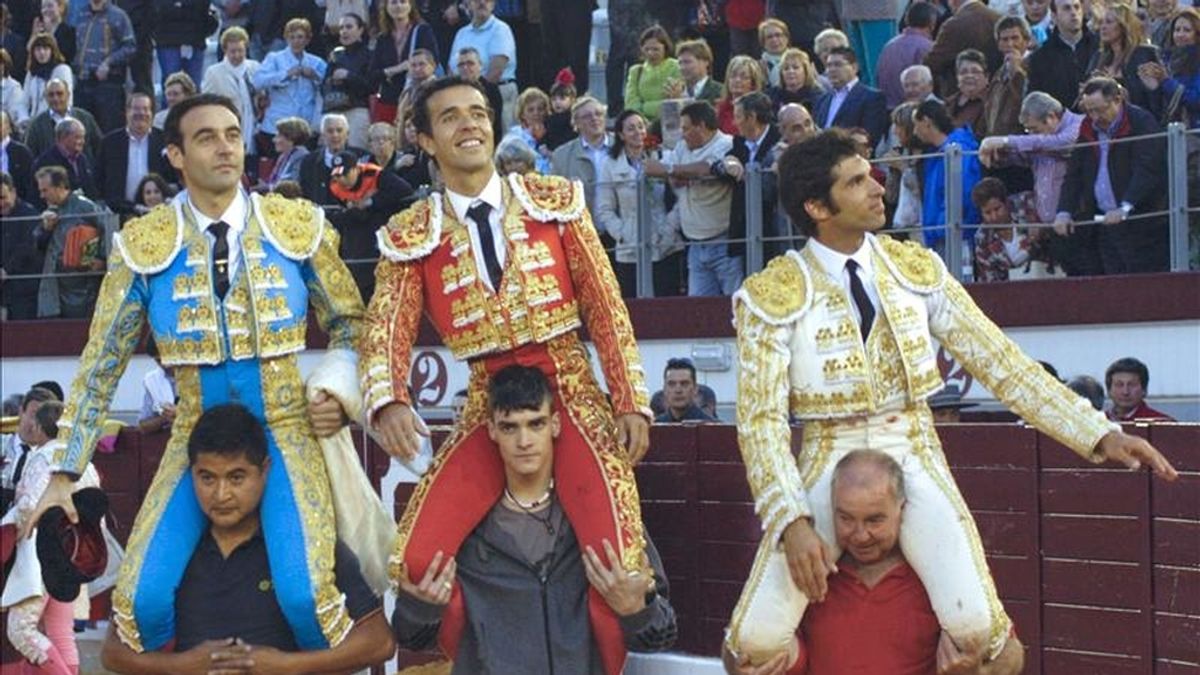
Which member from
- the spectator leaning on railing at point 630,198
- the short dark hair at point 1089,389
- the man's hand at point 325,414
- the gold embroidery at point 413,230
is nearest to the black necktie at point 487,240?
the gold embroidery at point 413,230

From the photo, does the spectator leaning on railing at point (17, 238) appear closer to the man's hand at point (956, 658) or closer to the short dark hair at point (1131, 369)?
the short dark hair at point (1131, 369)

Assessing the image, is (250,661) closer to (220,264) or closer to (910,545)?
(220,264)

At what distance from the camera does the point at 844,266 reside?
252 inches

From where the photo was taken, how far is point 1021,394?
625 centimetres

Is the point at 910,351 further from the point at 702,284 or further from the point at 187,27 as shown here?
the point at 187,27

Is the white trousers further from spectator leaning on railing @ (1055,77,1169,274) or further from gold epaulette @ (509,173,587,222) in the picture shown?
spectator leaning on railing @ (1055,77,1169,274)

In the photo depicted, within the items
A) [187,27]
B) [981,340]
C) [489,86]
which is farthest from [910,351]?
[187,27]

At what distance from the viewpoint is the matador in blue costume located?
22.2 ft

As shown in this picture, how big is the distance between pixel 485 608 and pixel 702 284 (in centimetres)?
522

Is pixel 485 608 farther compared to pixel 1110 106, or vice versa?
pixel 1110 106

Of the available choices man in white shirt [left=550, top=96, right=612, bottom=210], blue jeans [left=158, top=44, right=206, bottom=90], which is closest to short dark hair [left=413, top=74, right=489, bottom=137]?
man in white shirt [left=550, top=96, right=612, bottom=210]

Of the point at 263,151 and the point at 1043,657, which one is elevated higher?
the point at 263,151

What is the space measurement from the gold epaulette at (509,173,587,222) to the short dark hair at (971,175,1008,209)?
3707mm

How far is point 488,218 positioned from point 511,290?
22 centimetres
